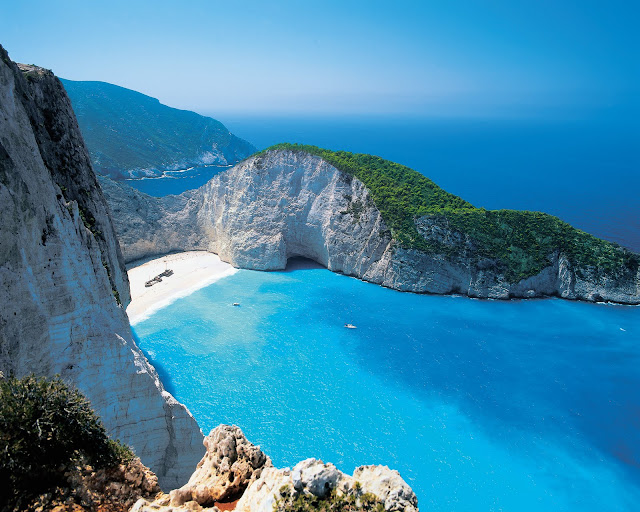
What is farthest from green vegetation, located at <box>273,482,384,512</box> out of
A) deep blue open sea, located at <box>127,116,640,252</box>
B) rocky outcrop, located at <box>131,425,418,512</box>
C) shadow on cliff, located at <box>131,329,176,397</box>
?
deep blue open sea, located at <box>127,116,640,252</box>

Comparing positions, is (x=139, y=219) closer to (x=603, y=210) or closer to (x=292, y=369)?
(x=292, y=369)

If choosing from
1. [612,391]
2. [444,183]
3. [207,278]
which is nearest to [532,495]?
[612,391]

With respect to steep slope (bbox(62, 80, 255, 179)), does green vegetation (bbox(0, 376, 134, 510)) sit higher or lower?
lower

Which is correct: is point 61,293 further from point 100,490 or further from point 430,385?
point 430,385

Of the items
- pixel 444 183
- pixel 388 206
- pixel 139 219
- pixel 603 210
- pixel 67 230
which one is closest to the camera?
pixel 67 230

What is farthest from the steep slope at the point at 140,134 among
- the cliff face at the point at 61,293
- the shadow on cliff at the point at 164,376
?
the cliff face at the point at 61,293

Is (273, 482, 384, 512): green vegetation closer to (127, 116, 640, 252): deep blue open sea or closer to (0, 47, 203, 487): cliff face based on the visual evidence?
(0, 47, 203, 487): cliff face

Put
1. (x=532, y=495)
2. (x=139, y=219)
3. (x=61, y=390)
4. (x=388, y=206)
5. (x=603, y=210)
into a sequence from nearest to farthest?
1. (x=61, y=390)
2. (x=532, y=495)
3. (x=388, y=206)
4. (x=139, y=219)
5. (x=603, y=210)
